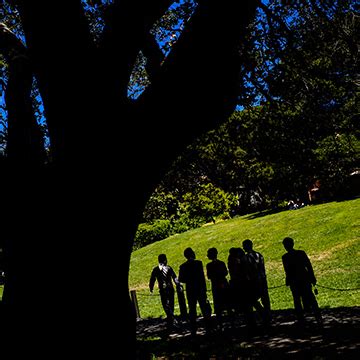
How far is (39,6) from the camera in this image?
3.59 m

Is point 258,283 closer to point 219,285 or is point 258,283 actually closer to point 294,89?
point 219,285

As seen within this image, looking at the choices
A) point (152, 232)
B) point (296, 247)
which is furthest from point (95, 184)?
point (152, 232)

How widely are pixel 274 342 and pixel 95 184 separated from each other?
19.1 ft

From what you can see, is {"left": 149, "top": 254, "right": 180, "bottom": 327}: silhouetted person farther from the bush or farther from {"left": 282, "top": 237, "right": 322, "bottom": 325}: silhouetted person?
the bush

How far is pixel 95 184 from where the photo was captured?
3027mm

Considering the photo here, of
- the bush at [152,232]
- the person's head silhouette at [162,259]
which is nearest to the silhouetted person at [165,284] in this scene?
the person's head silhouette at [162,259]

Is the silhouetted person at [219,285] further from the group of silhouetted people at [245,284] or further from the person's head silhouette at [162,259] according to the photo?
the person's head silhouette at [162,259]

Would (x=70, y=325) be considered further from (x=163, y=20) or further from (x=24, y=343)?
(x=163, y=20)

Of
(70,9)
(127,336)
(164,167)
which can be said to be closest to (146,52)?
(70,9)

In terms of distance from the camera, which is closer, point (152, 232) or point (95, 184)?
point (95, 184)

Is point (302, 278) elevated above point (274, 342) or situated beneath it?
elevated above

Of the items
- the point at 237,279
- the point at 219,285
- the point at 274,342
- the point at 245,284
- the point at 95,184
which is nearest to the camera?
the point at 95,184

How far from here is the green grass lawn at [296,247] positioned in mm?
13873

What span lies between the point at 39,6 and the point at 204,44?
5.81 ft
